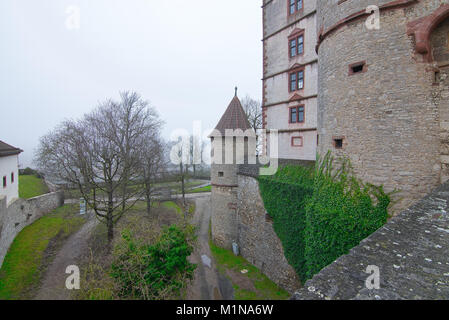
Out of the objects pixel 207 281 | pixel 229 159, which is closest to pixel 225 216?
pixel 229 159

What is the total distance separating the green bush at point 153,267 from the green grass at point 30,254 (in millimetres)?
5446

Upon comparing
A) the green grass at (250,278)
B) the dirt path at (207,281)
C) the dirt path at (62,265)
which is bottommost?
the green grass at (250,278)

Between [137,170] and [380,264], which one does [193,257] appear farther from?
[380,264]

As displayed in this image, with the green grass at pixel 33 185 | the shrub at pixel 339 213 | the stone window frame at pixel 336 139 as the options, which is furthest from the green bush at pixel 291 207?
the green grass at pixel 33 185

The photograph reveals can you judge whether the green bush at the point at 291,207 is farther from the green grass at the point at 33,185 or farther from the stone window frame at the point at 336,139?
the green grass at the point at 33,185

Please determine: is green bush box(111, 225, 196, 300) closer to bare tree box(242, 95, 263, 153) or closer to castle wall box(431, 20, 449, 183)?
castle wall box(431, 20, 449, 183)

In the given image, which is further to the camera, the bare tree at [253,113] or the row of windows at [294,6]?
the bare tree at [253,113]

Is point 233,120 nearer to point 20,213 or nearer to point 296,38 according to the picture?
point 296,38

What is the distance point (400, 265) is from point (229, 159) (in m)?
11.2

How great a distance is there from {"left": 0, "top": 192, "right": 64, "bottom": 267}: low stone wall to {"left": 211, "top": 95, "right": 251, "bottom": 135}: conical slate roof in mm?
11636

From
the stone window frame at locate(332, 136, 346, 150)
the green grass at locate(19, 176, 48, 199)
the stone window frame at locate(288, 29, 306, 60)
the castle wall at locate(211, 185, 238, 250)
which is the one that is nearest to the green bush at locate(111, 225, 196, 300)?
the stone window frame at locate(332, 136, 346, 150)

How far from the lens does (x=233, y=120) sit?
13.9 metres

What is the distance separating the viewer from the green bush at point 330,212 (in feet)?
18.6
